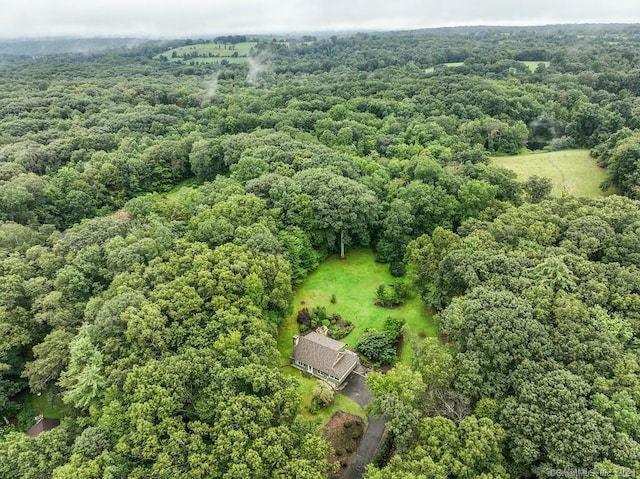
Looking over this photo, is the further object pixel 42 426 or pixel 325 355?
pixel 325 355

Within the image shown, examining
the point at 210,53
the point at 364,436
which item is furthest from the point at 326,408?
the point at 210,53

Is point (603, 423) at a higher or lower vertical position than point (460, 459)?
higher

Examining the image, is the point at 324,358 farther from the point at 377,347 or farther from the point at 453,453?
the point at 453,453

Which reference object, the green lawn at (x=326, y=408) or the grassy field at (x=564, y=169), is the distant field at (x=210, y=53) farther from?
the green lawn at (x=326, y=408)

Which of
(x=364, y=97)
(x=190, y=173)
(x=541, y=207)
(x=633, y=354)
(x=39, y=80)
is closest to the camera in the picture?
(x=633, y=354)

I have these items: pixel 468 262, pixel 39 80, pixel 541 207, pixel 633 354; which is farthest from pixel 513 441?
pixel 39 80

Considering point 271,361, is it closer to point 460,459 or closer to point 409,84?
point 460,459
